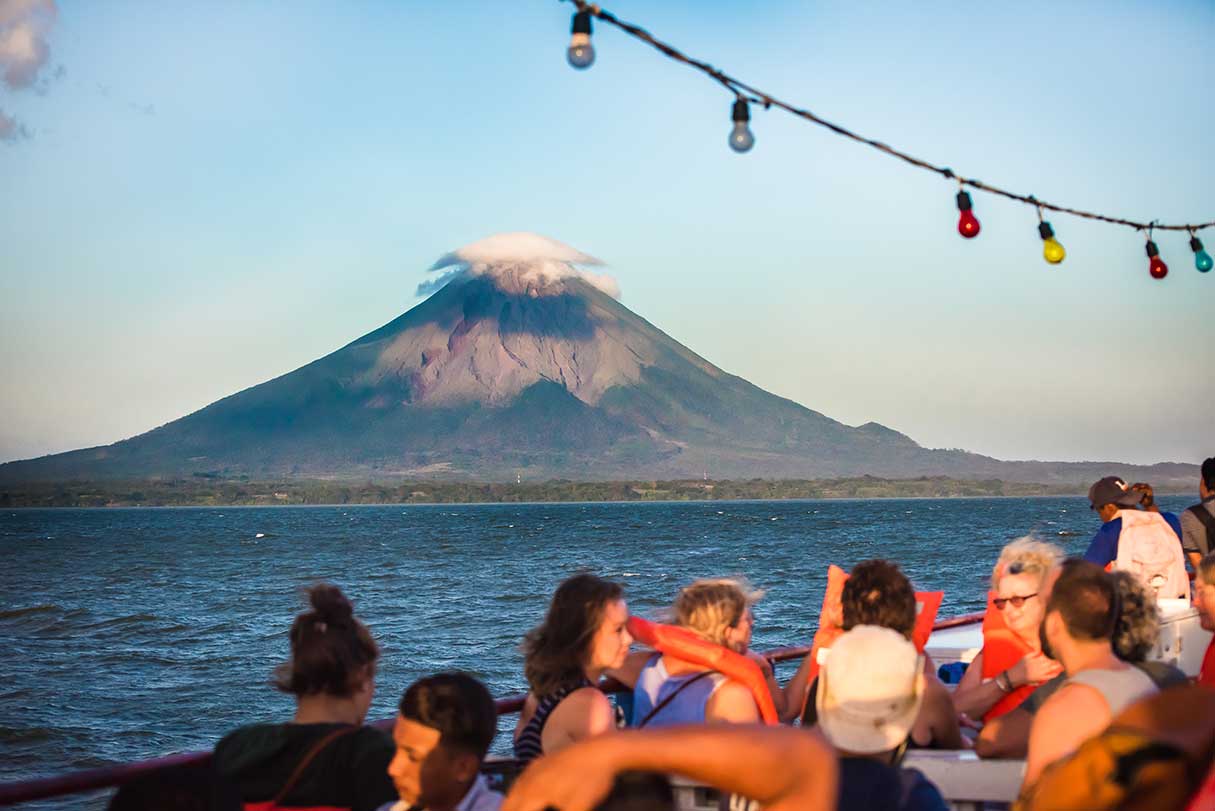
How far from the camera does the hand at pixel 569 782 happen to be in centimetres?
145

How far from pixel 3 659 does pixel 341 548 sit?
4549 centimetres

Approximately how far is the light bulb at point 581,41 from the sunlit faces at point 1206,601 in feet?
8.43

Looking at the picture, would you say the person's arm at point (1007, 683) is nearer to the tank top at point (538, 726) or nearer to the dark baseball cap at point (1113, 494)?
the tank top at point (538, 726)

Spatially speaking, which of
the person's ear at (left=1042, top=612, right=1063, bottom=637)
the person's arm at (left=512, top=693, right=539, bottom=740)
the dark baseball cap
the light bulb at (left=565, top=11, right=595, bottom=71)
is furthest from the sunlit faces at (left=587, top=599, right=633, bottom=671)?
the dark baseball cap

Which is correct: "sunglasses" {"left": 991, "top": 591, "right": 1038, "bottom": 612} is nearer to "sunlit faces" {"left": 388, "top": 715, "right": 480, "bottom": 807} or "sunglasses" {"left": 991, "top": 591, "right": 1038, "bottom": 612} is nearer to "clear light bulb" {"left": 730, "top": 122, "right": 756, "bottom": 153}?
"clear light bulb" {"left": 730, "top": 122, "right": 756, "bottom": 153}

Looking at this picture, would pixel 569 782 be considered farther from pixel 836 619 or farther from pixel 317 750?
pixel 836 619

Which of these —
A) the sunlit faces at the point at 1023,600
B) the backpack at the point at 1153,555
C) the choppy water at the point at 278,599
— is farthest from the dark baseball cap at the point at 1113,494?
the choppy water at the point at 278,599

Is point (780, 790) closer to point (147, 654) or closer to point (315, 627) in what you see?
point (315, 627)

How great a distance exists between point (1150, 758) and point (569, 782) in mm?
615

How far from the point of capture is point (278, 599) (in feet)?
134

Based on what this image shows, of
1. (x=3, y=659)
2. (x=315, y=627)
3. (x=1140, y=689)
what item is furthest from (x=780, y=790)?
(x=3, y=659)

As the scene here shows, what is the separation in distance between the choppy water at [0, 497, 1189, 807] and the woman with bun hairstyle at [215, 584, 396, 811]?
11.5m

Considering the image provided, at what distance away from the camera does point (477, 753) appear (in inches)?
110

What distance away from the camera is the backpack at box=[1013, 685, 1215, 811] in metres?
1.31
